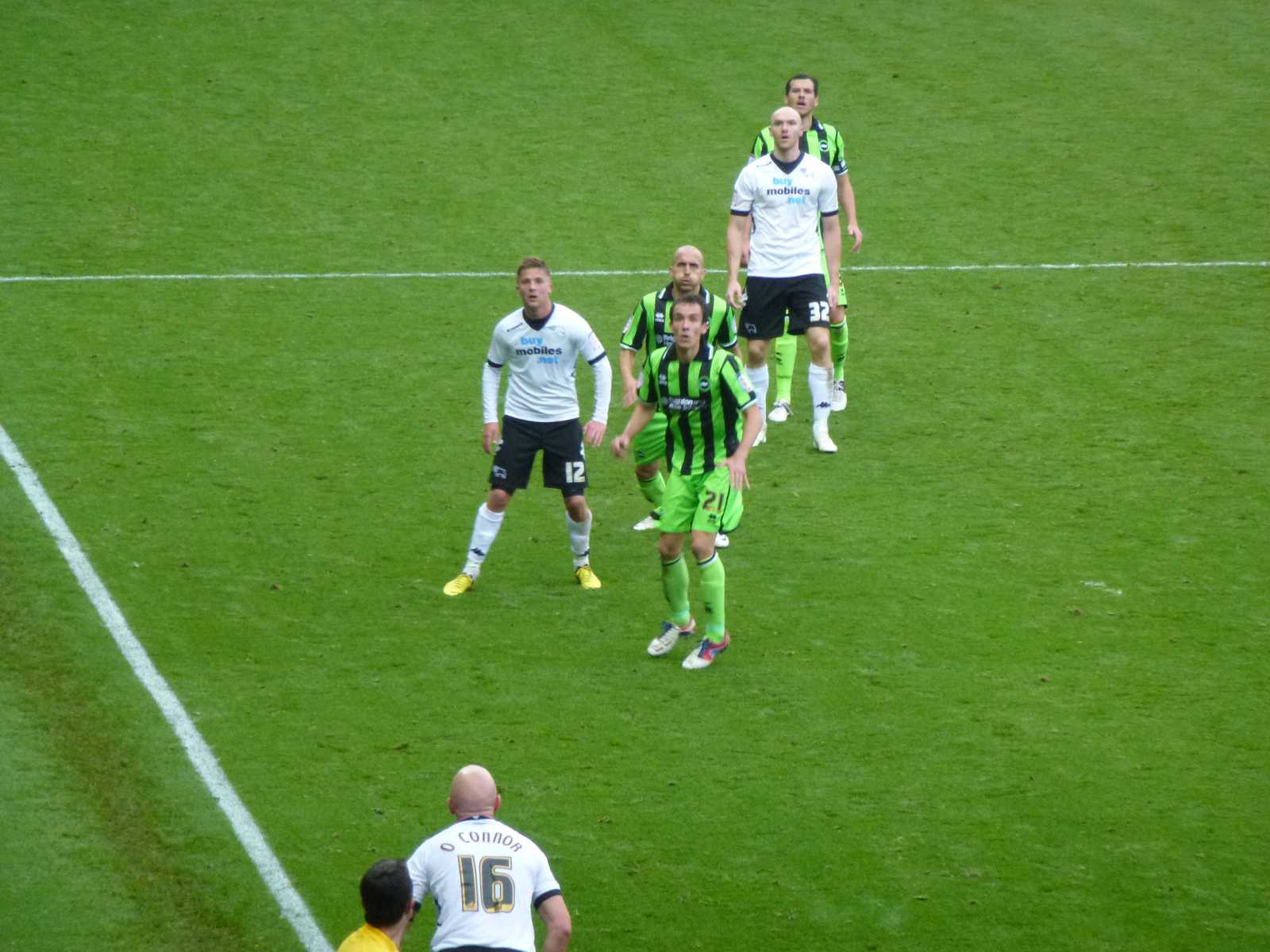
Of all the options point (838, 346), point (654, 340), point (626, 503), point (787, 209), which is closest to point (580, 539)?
point (654, 340)

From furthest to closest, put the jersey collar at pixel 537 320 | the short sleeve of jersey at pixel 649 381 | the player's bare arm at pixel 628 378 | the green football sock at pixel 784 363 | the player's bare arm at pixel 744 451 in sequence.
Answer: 1. the green football sock at pixel 784 363
2. the player's bare arm at pixel 628 378
3. the jersey collar at pixel 537 320
4. the short sleeve of jersey at pixel 649 381
5. the player's bare arm at pixel 744 451

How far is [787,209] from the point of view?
545 inches

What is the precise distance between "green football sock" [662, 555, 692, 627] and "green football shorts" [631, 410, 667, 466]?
1363mm

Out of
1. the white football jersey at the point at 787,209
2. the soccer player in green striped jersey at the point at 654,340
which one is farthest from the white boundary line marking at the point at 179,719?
the white football jersey at the point at 787,209

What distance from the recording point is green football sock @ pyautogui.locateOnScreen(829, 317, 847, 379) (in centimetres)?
1497

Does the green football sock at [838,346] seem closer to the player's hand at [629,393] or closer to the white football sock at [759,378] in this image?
the white football sock at [759,378]

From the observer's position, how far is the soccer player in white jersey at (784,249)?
13750 mm

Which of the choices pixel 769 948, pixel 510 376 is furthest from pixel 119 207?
pixel 769 948

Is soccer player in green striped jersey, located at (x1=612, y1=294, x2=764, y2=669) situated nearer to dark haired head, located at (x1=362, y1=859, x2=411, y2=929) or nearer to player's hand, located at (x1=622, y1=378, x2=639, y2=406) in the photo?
player's hand, located at (x1=622, y1=378, x2=639, y2=406)

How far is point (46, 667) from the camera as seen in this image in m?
10.7

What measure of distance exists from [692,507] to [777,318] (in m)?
3.87

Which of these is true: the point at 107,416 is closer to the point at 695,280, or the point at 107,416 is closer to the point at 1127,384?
the point at 695,280

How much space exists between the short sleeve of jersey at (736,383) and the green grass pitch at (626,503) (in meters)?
1.70

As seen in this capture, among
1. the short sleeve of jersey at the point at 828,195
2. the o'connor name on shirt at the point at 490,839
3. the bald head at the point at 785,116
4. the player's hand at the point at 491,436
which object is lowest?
the o'connor name on shirt at the point at 490,839
